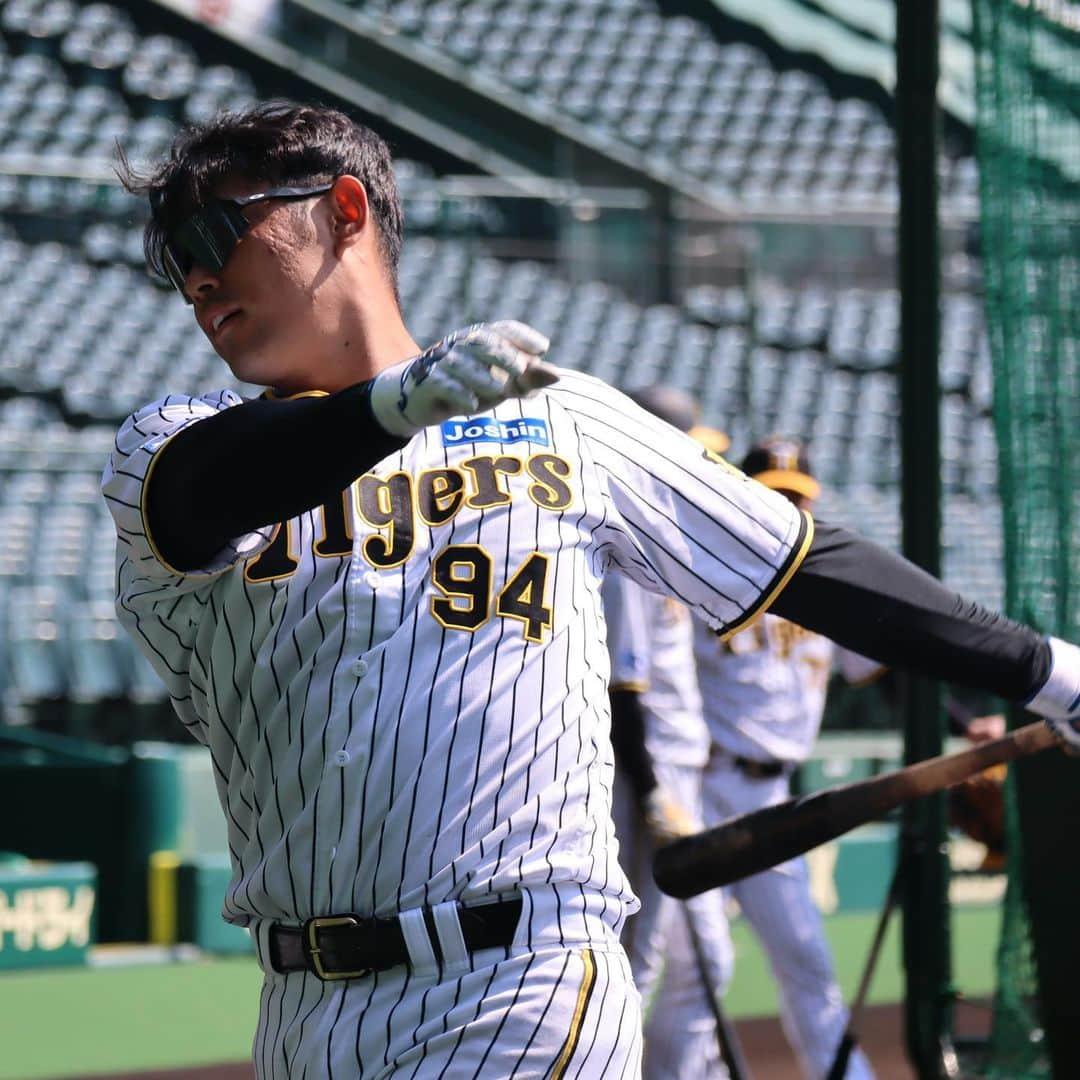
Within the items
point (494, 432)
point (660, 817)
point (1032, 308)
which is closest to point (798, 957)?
point (660, 817)

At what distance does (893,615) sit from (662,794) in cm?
249

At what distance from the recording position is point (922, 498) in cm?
416

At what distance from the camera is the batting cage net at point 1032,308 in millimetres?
3723

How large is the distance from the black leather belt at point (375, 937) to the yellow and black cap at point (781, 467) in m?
3.32

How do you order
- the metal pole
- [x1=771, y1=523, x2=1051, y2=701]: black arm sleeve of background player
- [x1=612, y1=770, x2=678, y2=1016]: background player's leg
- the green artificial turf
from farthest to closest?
the green artificial turf, [x1=612, y1=770, x2=678, y2=1016]: background player's leg, the metal pole, [x1=771, y1=523, x2=1051, y2=701]: black arm sleeve of background player

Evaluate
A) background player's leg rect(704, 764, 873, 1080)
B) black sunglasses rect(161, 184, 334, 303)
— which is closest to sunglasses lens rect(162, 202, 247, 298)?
black sunglasses rect(161, 184, 334, 303)

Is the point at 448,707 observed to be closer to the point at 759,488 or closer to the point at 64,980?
the point at 759,488

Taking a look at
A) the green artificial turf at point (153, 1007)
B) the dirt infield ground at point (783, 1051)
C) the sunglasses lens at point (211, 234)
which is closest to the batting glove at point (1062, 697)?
the sunglasses lens at point (211, 234)

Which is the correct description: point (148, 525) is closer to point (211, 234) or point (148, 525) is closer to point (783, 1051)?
point (211, 234)

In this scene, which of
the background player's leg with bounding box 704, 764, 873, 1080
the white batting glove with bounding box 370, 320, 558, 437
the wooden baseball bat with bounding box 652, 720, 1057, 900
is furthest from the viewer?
the background player's leg with bounding box 704, 764, 873, 1080

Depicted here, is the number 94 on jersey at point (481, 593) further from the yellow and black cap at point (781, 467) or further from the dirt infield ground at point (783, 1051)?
the dirt infield ground at point (783, 1051)

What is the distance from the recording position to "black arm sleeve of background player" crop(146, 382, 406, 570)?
171 cm

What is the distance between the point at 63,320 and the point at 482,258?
10.1ft

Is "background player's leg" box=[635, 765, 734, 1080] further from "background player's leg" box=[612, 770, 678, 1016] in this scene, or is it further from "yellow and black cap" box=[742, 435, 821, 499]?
"yellow and black cap" box=[742, 435, 821, 499]
